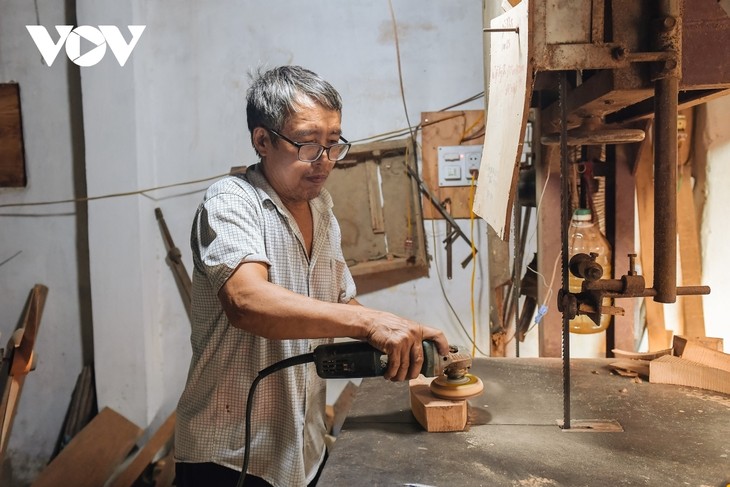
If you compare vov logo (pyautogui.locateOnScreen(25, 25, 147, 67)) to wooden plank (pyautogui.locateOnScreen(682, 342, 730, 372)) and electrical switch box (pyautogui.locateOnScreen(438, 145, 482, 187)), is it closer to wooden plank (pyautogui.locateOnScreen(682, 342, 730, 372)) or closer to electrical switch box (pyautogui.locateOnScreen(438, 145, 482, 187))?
electrical switch box (pyautogui.locateOnScreen(438, 145, 482, 187))

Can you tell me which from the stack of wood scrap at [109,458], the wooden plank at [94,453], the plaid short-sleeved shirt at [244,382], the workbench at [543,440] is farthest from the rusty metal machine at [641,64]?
the wooden plank at [94,453]

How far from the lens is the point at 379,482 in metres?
1.01

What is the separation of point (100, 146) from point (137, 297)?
2.54 feet

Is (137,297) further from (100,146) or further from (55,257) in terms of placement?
(100,146)

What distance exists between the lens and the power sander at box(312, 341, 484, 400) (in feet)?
3.69

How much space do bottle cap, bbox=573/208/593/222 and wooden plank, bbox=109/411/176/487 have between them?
216 centimetres

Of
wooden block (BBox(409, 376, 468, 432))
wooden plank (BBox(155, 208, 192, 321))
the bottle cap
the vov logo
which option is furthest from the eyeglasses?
the vov logo

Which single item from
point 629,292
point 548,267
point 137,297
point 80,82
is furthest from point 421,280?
point 80,82

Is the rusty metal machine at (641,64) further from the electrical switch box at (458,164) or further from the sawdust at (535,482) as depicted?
the electrical switch box at (458,164)

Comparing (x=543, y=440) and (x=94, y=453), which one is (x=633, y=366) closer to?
(x=543, y=440)

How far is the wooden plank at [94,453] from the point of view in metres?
2.55

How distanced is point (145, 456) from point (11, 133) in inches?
70.3

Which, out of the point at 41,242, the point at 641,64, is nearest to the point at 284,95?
the point at 641,64

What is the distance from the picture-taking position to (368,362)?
113 cm
